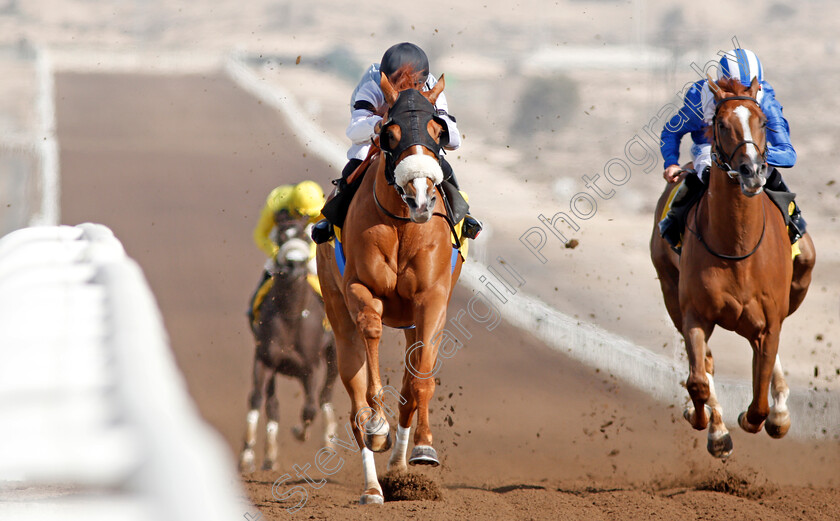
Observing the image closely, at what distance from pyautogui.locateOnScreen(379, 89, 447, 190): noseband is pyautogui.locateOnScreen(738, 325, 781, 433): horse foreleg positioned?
2.25 m

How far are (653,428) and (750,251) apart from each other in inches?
174

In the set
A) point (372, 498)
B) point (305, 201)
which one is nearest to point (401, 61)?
point (372, 498)

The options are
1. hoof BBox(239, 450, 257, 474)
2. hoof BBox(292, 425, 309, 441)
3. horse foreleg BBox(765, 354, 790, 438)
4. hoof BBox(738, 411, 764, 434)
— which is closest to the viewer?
hoof BBox(738, 411, 764, 434)

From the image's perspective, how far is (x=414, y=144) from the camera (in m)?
4.84

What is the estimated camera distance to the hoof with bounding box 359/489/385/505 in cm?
579

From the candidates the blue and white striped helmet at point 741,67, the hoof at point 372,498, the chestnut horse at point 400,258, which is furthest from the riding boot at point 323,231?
the blue and white striped helmet at point 741,67

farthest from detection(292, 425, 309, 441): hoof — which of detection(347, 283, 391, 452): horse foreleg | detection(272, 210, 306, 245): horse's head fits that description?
detection(347, 283, 391, 452): horse foreleg

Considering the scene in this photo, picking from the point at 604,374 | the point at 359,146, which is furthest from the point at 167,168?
the point at 359,146

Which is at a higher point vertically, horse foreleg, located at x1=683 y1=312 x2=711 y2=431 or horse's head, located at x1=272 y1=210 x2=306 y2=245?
horse's head, located at x1=272 y1=210 x2=306 y2=245

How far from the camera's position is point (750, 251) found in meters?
5.81

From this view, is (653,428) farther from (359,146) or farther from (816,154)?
(816,154)

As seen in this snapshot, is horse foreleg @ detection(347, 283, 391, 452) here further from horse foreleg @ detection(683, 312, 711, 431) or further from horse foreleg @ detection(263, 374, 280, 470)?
horse foreleg @ detection(263, 374, 280, 470)

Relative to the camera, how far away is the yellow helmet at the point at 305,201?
838 centimetres

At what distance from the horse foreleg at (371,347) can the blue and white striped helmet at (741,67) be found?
8.35 feet
